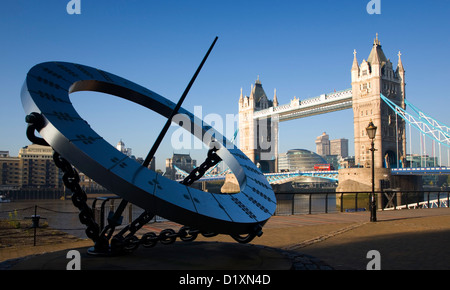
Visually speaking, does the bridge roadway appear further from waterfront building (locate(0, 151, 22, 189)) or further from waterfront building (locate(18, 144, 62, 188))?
waterfront building (locate(0, 151, 22, 189))

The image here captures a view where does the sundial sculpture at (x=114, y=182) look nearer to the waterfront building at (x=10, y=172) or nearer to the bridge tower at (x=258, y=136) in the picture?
the bridge tower at (x=258, y=136)

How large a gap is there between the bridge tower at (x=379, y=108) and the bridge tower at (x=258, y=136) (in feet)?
74.1

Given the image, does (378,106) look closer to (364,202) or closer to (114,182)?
(364,202)

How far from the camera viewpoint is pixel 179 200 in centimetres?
362

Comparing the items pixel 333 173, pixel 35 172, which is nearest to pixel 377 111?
pixel 333 173

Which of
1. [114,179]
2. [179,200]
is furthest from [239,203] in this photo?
[114,179]

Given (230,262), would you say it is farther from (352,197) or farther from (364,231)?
(352,197)

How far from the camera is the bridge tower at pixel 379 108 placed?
46625 mm

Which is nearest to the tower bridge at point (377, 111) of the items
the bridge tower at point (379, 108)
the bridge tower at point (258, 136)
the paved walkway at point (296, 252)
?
the bridge tower at point (379, 108)

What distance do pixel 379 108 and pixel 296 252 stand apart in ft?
152
